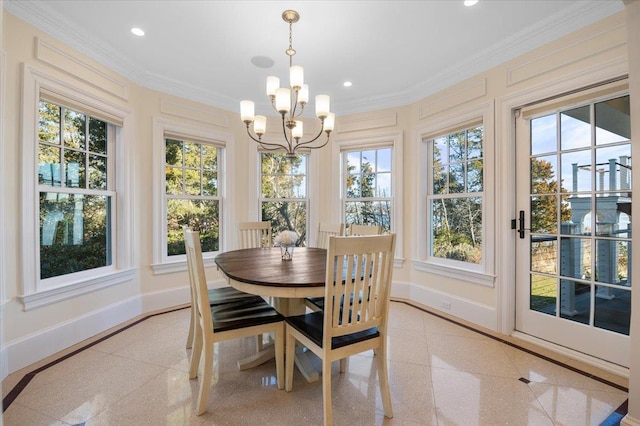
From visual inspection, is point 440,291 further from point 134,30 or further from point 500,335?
point 134,30

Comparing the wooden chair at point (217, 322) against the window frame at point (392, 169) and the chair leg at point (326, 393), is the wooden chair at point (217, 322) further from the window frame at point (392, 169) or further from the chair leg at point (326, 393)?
the window frame at point (392, 169)

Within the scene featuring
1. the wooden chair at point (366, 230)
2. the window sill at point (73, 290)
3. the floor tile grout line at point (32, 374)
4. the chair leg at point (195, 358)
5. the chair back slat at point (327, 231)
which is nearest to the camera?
the floor tile grout line at point (32, 374)

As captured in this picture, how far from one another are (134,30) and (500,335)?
4254 millimetres

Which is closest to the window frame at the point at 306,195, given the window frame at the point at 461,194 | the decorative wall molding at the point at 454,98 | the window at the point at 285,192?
the window at the point at 285,192

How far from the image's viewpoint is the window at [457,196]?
128 inches

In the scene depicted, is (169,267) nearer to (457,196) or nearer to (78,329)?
(78,329)

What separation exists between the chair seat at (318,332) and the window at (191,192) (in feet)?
7.77

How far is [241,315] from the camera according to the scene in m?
2.01

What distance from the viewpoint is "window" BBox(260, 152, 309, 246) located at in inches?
173

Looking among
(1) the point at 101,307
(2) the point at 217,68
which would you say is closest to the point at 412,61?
(2) the point at 217,68

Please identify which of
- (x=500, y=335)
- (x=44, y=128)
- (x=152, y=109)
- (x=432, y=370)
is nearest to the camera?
(x=432, y=370)

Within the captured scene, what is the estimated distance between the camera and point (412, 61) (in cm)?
314

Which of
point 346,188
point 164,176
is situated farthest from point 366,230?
point 164,176

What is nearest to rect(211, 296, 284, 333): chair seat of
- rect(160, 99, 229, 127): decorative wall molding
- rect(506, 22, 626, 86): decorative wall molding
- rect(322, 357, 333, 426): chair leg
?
rect(322, 357, 333, 426): chair leg
